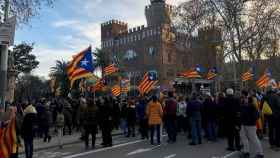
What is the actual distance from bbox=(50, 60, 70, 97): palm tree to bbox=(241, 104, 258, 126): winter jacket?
34643 millimetres

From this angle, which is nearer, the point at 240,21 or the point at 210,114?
the point at 210,114

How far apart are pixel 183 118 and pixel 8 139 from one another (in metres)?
9.02

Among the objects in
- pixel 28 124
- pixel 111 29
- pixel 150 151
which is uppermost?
pixel 111 29

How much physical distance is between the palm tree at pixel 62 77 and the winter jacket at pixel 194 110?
30621mm

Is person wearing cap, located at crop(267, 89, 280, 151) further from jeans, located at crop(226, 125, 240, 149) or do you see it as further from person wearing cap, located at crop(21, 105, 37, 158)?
person wearing cap, located at crop(21, 105, 37, 158)

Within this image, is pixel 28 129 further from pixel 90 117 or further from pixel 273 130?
pixel 273 130

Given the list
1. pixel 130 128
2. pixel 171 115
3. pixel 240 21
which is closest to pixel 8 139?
pixel 171 115

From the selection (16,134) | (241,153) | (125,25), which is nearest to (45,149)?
(16,134)

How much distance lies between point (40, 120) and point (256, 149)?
31.9ft

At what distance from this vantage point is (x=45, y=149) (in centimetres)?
1609

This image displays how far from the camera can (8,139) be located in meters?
11.5

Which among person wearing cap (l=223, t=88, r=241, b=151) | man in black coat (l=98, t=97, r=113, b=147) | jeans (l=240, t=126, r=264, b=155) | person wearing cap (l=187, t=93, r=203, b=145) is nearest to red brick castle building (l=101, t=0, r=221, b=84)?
person wearing cap (l=187, t=93, r=203, b=145)

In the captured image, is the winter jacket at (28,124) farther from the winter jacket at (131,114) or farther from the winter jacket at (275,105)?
the winter jacket at (275,105)

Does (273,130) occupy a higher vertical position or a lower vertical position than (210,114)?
lower
